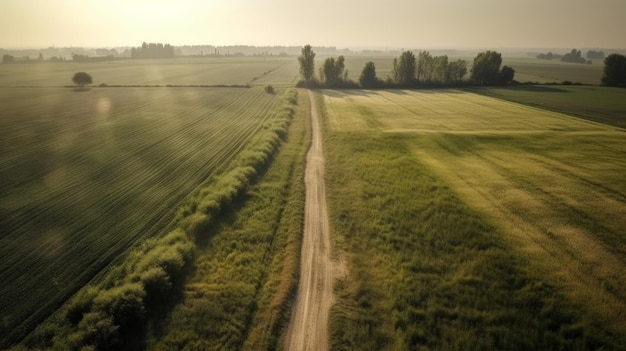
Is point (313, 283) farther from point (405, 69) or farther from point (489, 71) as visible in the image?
point (489, 71)

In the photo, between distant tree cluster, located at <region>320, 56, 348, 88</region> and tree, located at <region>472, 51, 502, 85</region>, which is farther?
tree, located at <region>472, 51, 502, 85</region>

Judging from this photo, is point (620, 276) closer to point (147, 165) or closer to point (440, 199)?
point (440, 199)

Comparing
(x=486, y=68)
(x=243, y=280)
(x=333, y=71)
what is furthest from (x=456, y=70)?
(x=243, y=280)

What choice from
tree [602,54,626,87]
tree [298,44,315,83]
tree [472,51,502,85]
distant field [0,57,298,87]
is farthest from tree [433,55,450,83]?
tree [602,54,626,87]

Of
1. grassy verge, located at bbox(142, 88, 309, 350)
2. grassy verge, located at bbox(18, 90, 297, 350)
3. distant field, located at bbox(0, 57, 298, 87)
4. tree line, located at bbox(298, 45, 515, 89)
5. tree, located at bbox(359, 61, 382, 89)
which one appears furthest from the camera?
distant field, located at bbox(0, 57, 298, 87)

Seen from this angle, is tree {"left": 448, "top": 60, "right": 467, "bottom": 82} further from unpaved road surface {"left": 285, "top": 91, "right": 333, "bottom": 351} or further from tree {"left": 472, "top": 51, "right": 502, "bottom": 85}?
unpaved road surface {"left": 285, "top": 91, "right": 333, "bottom": 351}

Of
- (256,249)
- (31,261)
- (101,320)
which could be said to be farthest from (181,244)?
(31,261)

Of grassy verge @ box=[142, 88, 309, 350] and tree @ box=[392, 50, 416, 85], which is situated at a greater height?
tree @ box=[392, 50, 416, 85]
